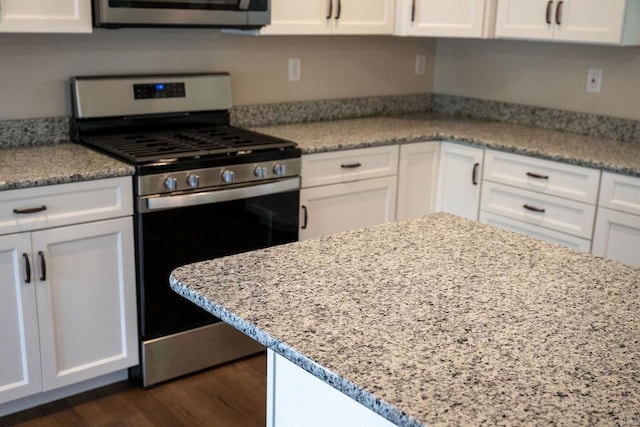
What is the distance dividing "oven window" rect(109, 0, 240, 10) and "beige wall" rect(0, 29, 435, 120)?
324mm

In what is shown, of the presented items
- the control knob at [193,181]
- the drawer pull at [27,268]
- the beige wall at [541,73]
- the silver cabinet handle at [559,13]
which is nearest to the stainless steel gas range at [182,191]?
the control knob at [193,181]

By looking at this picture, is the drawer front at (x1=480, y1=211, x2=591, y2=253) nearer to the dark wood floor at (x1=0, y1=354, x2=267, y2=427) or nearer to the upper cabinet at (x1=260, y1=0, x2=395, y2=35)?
the upper cabinet at (x1=260, y1=0, x2=395, y2=35)

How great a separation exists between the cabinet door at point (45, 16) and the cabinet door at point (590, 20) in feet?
6.71

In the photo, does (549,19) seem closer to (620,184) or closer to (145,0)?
(620,184)

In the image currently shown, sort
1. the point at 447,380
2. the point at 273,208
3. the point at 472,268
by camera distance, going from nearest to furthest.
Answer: the point at 447,380, the point at 472,268, the point at 273,208

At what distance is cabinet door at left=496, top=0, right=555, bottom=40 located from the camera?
323 centimetres

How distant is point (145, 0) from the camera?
108 inches

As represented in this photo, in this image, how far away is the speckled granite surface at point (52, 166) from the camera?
236 cm

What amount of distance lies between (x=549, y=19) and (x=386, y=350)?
2500 mm

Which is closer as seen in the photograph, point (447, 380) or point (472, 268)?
point (447, 380)

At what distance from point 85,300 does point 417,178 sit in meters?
1.75

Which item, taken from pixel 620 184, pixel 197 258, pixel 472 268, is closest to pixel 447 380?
pixel 472 268

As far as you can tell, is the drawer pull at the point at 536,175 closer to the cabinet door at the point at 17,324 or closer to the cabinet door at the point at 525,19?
the cabinet door at the point at 525,19

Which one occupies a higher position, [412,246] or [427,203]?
[412,246]
